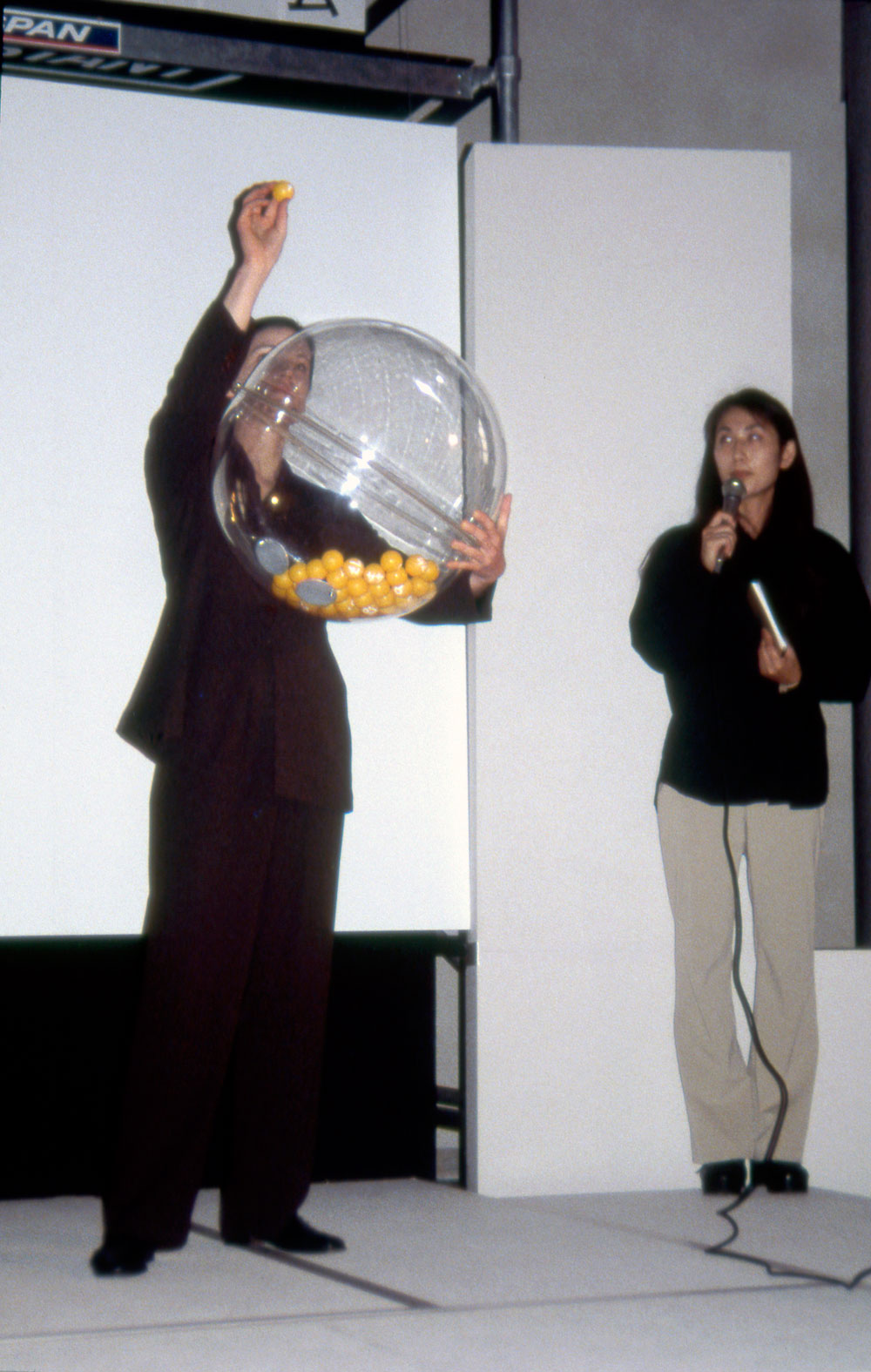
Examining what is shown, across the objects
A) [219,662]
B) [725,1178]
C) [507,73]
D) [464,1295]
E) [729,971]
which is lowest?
[725,1178]

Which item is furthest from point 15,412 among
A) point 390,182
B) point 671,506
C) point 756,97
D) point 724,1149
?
point 756,97

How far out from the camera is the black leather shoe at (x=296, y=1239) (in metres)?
A: 2.20

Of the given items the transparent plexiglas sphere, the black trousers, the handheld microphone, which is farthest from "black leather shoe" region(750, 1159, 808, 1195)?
the transparent plexiglas sphere

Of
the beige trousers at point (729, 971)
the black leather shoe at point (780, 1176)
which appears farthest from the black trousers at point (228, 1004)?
the black leather shoe at point (780, 1176)

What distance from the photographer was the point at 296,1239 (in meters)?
2.20

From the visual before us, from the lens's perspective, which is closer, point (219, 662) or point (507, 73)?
point (219, 662)

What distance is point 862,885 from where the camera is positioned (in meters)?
3.47

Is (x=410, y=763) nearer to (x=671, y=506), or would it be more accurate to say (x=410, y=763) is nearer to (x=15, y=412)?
(x=671, y=506)

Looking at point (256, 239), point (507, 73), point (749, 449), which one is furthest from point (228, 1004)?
point (507, 73)

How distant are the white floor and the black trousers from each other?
0.37 feet

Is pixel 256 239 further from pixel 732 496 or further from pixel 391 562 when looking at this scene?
pixel 732 496

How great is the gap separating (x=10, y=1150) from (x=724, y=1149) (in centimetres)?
137

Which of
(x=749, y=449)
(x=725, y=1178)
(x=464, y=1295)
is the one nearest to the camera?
(x=464, y=1295)

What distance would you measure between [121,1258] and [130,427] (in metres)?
1.58
